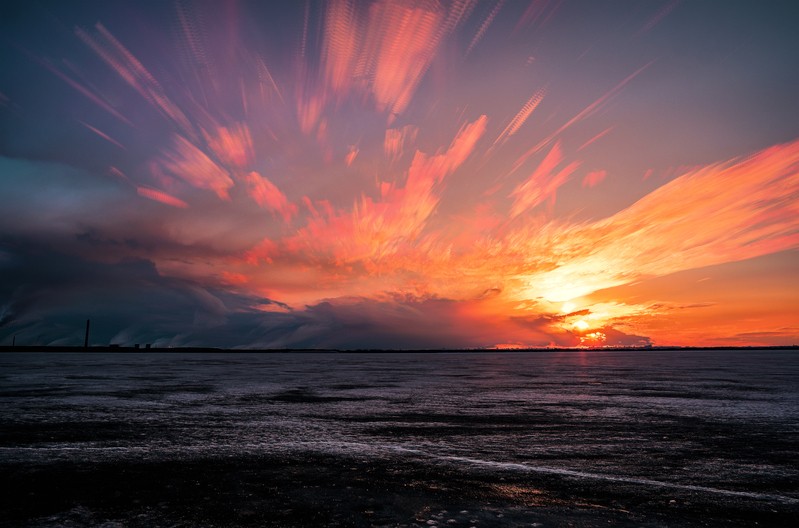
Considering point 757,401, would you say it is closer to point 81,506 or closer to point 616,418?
point 616,418

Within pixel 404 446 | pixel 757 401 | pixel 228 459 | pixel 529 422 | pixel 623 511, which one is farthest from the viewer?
pixel 757 401

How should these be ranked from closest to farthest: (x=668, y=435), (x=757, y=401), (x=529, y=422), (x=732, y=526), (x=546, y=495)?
(x=732, y=526)
(x=546, y=495)
(x=668, y=435)
(x=529, y=422)
(x=757, y=401)

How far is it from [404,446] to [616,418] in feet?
25.4

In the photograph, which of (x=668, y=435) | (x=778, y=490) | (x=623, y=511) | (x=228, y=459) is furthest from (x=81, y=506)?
(x=668, y=435)

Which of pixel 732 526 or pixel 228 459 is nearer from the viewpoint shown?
pixel 732 526

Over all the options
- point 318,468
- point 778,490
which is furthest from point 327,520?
point 778,490

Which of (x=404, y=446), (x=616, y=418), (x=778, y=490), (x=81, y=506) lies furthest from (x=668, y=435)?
(x=81, y=506)

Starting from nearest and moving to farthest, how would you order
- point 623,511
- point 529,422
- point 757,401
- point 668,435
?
point 623,511, point 668,435, point 529,422, point 757,401

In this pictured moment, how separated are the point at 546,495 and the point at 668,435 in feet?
22.1

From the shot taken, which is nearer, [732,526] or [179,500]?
[732,526]

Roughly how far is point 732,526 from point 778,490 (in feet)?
7.44

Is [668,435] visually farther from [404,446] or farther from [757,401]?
[757,401]

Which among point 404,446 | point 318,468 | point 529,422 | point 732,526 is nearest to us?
point 732,526

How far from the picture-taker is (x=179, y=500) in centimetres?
670
